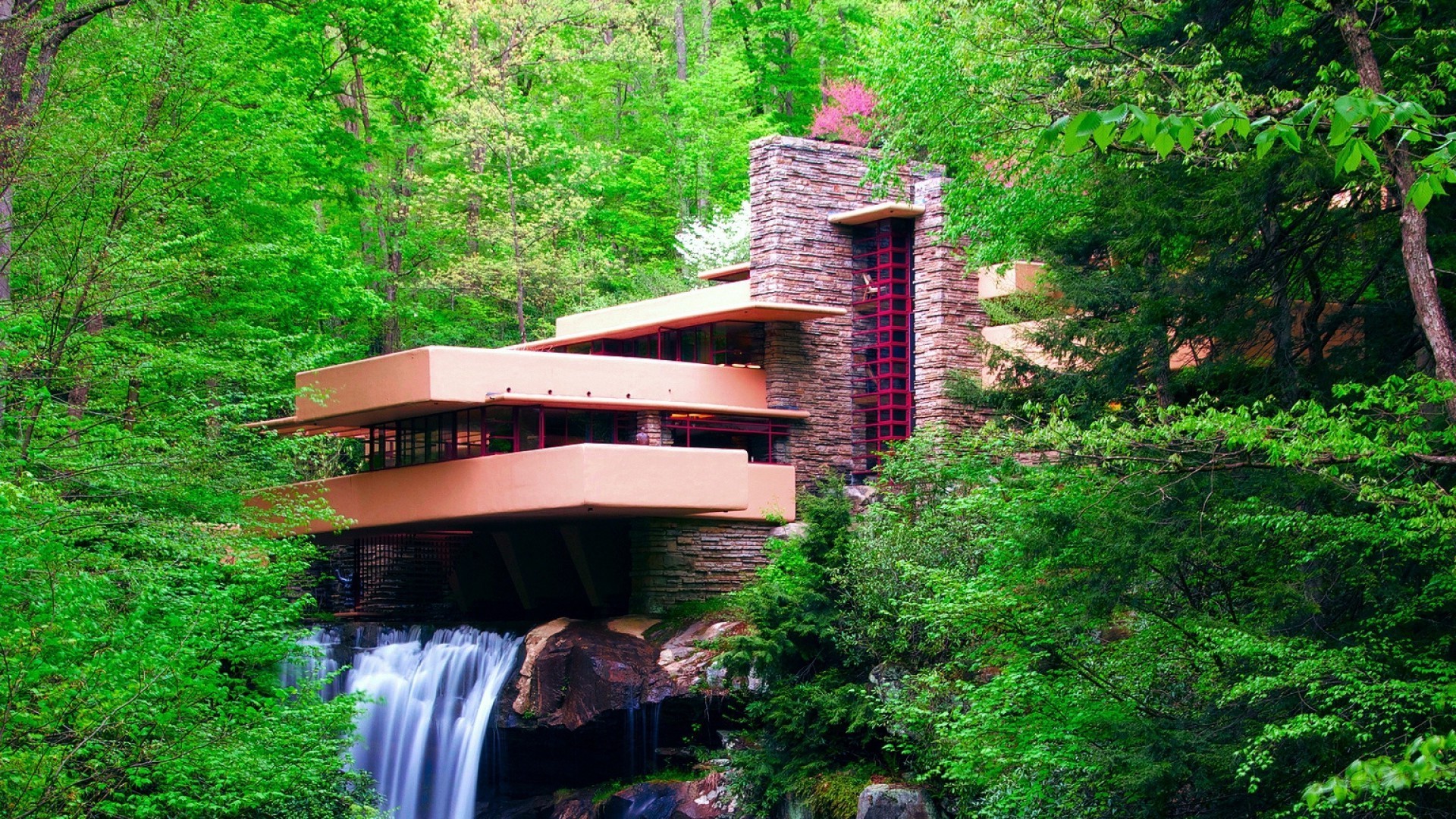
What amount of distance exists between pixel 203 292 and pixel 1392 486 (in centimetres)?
2023

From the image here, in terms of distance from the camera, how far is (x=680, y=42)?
45.8m

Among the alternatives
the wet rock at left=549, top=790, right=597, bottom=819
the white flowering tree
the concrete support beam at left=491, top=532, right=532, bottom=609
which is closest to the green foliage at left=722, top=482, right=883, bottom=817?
the wet rock at left=549, top=790, right=597, bottom=819

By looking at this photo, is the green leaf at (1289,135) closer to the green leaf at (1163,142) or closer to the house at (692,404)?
the green leaf at (1163,142)

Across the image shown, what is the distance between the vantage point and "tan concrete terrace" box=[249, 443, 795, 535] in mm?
24219

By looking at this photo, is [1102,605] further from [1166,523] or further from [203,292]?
[203,292]

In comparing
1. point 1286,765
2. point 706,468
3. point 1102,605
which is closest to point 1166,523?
point 1102,605

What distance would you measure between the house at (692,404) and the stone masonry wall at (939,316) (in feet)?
0.14

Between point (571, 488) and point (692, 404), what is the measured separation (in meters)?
3.71

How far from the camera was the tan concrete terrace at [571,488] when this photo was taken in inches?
953

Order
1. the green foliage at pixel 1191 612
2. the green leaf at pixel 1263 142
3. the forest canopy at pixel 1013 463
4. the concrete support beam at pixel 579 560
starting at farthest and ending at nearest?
the concrete support beam at pixel 579 560 → the forest canopy at pixel 1013 463 → the green foliage at pixel 1191 612 → the green leaf at pixel 1263 142

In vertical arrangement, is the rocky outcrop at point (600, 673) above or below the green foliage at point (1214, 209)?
below

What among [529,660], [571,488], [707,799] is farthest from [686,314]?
[707,799]

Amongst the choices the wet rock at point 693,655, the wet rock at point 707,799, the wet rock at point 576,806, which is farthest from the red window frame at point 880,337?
the wet rock at point 576,806

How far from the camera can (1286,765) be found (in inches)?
514
